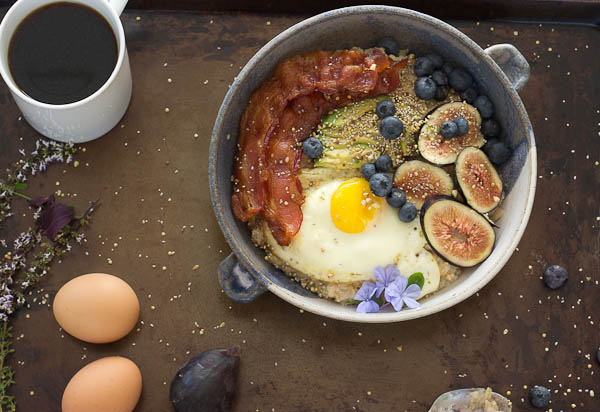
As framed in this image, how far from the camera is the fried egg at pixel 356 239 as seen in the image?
2465mm

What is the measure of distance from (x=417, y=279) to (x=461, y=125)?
1.89 feet

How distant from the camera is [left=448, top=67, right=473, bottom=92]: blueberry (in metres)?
2.55

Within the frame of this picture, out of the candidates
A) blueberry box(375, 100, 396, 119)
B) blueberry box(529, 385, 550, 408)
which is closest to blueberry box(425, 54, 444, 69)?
blueberry box(375, 100, 396, 119)

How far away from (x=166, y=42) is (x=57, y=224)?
83 cm

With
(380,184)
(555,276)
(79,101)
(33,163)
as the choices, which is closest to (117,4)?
(79,101)

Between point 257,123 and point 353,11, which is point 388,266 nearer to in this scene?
point 257,123

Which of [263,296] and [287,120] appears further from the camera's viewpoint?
[263,296]

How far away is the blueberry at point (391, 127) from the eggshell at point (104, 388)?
128cm

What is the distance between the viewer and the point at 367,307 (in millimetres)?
2459

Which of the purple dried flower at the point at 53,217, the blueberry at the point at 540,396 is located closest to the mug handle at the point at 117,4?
the purple dried flower at the point at 53,217

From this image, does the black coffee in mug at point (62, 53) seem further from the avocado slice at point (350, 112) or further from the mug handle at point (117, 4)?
the avocado slice at point (350, 112)

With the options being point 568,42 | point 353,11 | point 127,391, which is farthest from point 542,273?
point 127,391

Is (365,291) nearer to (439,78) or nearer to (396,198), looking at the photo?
(396,198)

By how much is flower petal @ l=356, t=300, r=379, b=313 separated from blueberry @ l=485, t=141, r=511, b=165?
69 centimetres
